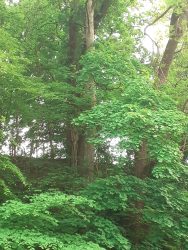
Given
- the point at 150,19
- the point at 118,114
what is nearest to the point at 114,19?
the point at 150,19

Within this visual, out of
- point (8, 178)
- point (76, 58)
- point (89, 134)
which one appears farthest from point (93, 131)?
point (76, 58)

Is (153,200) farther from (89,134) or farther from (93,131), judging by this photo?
(89,134)

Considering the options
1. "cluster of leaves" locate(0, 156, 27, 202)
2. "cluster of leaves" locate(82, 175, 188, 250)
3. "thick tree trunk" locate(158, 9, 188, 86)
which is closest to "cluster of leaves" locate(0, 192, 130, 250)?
"cluster of leaves" locate(82, 175, 188, 250)

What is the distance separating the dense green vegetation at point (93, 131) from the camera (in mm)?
6562

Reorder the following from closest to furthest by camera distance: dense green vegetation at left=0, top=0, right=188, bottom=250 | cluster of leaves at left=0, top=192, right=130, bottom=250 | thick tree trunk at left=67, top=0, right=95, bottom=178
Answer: cluster of leaves at left=0, top=192, right=130, bottom=250 → dense green vegetation at left=0, top=0, right=188, bottom=250 → thick tree trunk at left=67, top=0, right=95, bottom=178

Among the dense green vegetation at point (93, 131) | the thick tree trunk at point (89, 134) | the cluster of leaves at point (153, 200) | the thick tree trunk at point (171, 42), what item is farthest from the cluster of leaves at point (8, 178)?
the thick tree trunk at point (171, 42)

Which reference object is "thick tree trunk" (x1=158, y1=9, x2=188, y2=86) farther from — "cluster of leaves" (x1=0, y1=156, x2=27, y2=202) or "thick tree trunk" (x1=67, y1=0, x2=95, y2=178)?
"cluster of leaves" (x1=0, y1=156, x2=27, y2=202)

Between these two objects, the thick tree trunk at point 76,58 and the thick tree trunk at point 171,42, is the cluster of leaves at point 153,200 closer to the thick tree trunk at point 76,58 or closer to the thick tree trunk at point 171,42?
the thick tree trunk at point 76,58

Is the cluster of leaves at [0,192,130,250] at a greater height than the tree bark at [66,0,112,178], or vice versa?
the tree bark at [66,0,112,178]

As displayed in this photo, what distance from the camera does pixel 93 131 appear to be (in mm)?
8594

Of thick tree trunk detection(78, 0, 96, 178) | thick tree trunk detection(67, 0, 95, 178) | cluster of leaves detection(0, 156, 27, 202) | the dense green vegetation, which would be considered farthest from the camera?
thick tree trunk detection(67, 0, 95, 178)

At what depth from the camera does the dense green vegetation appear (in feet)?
21.5

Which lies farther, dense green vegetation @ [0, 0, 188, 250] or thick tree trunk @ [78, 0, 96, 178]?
thick tree trunk @ [78, 0, 96, 178]

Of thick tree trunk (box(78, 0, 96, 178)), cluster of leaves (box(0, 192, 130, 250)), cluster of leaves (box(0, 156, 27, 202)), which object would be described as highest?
thick tree trunk (box(78, 0, 96, 178))
